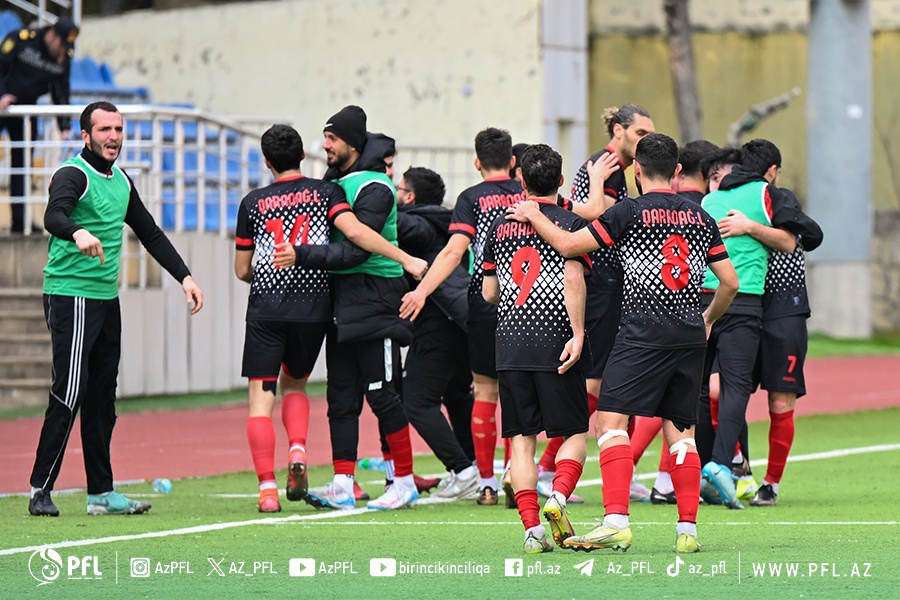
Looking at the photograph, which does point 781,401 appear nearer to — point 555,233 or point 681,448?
point 681,448

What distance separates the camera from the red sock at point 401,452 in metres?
10.1

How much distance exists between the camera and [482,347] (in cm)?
1035

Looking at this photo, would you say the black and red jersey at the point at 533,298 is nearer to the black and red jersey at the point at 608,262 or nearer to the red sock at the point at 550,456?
the black and red jersey at the point at 608,262

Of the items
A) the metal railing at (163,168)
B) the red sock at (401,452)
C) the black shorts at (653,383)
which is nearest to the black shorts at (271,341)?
the red sock at (401,452)

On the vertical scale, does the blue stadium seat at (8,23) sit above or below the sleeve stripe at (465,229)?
above

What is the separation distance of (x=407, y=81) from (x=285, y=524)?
17.4 m

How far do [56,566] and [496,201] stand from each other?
11.9ft

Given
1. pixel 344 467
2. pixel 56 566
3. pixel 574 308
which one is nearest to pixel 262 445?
pixel 344 467

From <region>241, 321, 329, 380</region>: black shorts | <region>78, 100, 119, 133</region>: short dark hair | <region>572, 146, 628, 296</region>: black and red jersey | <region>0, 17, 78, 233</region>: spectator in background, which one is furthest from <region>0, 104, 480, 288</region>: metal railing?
<region>572, 146, 628, 296</region>: black and red jersey

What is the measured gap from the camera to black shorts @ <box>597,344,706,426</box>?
789 centimetres

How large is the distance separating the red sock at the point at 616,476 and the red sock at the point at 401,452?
241 cm

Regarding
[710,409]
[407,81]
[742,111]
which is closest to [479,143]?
[710,409]

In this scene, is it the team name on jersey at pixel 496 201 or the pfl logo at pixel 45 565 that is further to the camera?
the team name on jersey at pixel 496 201

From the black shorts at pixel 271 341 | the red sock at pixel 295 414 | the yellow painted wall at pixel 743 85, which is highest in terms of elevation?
the yellow painted wall at pixel 743 85
